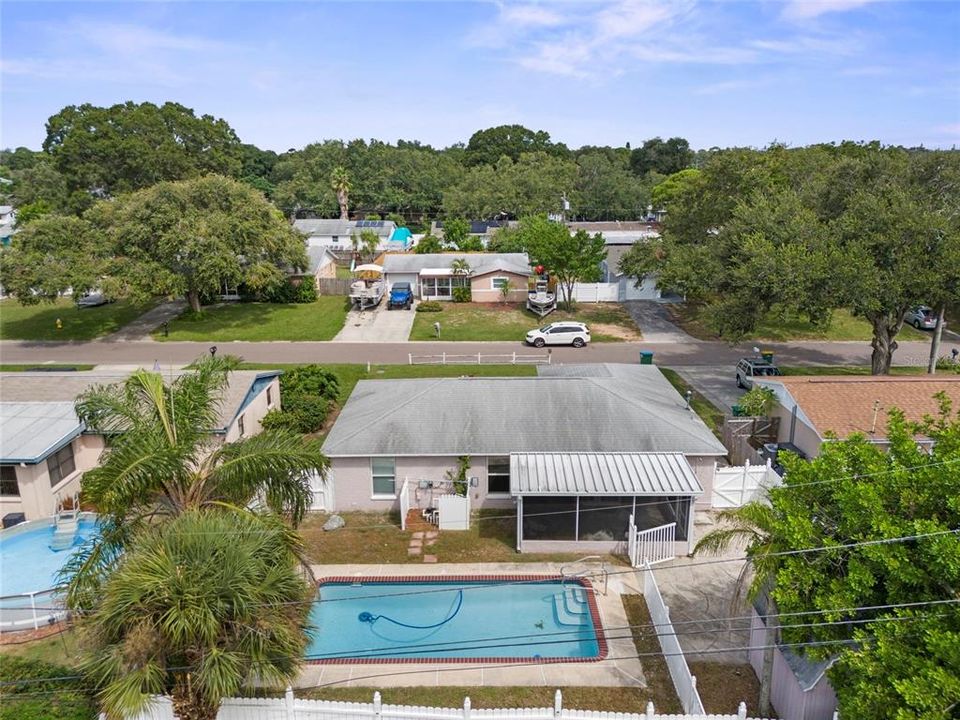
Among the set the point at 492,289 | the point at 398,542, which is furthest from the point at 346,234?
the point at 398,542

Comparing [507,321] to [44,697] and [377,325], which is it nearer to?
[377,325]

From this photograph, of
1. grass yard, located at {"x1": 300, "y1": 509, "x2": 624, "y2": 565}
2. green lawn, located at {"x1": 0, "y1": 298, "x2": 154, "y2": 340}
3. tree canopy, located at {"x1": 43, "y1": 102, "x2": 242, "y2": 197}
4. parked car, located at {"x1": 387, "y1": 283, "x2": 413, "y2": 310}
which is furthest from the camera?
tree canopy, located at {"x1": 43, "y1": 102, "x2": 242, "y2": 197}

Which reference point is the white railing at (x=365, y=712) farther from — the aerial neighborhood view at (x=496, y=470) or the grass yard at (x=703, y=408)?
the grass yard at (x=703, y=408)

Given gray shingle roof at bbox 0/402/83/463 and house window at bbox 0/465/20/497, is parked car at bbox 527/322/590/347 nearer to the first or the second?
gray shingle roof at bbox 0/402/83/463

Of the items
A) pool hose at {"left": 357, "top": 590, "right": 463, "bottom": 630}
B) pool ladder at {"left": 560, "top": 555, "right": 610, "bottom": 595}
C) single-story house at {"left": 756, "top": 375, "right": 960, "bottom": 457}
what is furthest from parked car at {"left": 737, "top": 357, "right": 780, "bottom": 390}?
pool hose at {"left": 357, "top": 590, "right": 463, "bottom": 630}


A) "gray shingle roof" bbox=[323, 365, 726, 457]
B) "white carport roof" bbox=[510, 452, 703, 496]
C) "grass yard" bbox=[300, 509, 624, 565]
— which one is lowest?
"grass yard" bbox=[300, 509, 624, 565]

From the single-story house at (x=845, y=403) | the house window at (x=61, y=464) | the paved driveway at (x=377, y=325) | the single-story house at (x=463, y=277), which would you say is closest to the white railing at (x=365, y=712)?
the house window at (x=61, y=464)
